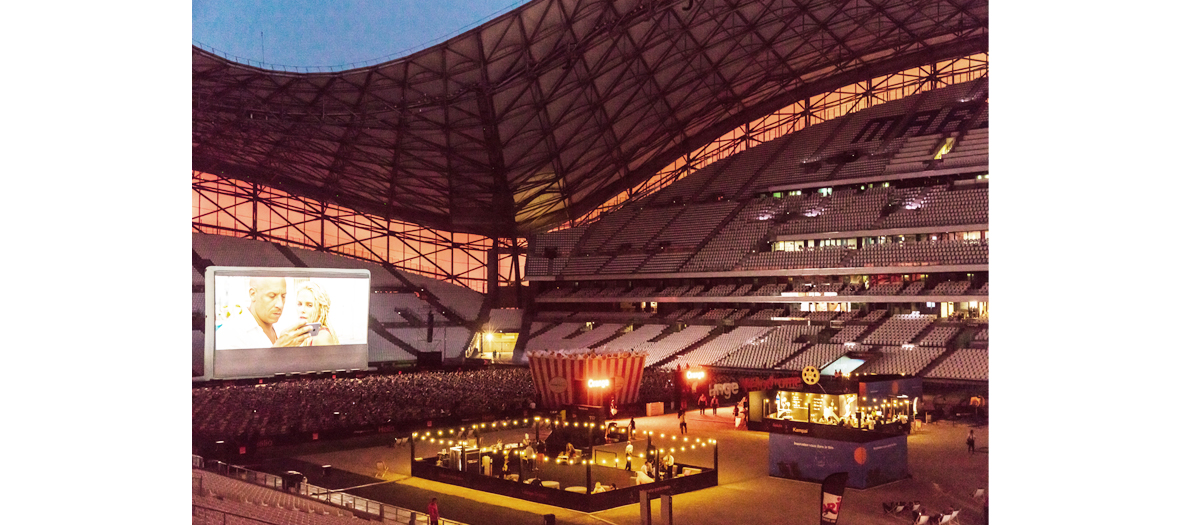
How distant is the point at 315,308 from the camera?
121 feet

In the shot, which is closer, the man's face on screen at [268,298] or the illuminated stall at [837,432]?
the illuminated stall at [837,432]

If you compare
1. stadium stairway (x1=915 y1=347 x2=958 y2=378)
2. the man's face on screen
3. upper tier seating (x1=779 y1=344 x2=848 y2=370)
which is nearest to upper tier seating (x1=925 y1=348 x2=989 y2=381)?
stadium stairway (x1=915 y1=347 x2=958 y2=378)

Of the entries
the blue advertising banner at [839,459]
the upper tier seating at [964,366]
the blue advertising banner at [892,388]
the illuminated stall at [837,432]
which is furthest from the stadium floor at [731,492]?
the upper tier seating at [964,366]

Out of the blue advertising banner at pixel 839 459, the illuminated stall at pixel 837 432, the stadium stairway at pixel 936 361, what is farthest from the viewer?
the stadium stairway at pixel 936 361

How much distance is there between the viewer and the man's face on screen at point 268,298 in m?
33.8

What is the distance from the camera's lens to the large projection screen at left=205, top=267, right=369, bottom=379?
1324 inches

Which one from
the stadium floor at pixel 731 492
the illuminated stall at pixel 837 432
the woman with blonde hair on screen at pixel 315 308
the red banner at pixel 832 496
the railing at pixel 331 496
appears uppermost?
the woman with blonde hair on screen at pixel 315 308

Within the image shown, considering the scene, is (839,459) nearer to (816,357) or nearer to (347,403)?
(347,403)

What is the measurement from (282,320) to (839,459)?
22451 millimetres

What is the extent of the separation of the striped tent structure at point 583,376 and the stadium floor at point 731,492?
7.12m

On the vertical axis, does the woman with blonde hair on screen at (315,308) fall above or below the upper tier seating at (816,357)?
above

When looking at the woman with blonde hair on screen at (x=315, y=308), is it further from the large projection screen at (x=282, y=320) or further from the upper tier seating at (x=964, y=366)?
the upper tier seating at (x=964, y=366)
